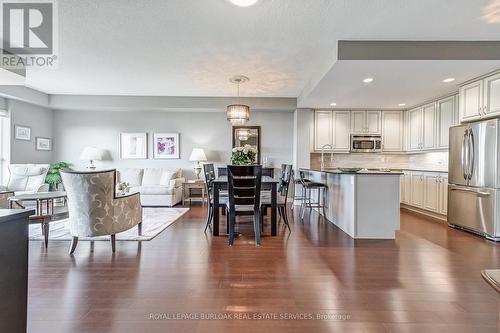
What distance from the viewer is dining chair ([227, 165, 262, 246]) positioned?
3.19 meters

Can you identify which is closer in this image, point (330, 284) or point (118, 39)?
point (330, 284)

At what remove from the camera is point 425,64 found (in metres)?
3.37

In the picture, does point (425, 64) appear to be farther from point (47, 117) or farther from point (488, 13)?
point (47, 117)

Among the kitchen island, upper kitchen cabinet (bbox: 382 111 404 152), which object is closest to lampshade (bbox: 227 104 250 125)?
the kitchen island

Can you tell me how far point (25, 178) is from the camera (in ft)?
16.5

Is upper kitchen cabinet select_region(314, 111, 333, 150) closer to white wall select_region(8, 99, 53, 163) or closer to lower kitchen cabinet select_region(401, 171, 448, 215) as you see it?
lower kitchen cabinet select_region(401, 171, 448, 215)

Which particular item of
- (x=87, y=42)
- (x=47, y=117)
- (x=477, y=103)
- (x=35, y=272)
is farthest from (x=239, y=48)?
(x=47, y=117)

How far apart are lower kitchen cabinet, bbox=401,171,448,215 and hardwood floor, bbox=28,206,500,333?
144cm

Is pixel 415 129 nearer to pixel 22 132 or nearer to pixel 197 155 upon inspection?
pixel 197 155

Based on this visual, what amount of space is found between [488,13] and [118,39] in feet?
14.0

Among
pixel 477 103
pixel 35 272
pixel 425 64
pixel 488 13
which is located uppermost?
pixel 488 13

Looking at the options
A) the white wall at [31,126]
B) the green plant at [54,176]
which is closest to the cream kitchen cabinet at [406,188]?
the green plant at [54,176]

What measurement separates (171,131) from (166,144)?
380 millimetres

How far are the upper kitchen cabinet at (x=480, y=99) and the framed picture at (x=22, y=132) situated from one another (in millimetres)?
8909
